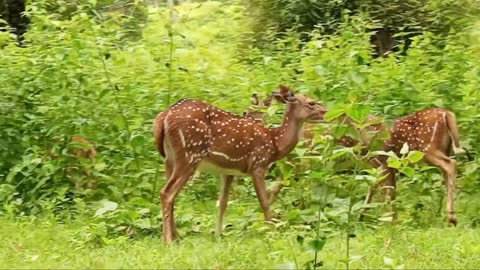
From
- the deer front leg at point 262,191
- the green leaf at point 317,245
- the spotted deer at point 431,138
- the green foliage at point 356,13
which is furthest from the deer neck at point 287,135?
the green foliage at point 356,13

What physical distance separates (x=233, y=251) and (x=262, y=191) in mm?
1695

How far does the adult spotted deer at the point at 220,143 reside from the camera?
7.54 m

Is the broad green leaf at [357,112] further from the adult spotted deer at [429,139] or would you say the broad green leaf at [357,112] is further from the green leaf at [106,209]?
the adult spotted deer at [429,139]

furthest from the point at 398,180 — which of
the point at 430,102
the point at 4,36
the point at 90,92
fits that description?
the point at 4,36

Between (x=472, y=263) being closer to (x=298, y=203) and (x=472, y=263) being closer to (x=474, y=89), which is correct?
(x=298, y=203)

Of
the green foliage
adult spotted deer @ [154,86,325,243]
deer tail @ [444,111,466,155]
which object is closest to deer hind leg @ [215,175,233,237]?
adult spotted deer @ [154,86,325,243]

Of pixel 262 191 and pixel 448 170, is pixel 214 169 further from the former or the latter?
pixel 448 170

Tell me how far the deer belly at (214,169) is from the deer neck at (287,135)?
16.8 inches

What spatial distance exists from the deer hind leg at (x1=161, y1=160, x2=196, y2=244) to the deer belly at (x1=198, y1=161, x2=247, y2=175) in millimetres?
150

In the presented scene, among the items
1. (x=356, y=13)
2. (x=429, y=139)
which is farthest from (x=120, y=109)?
(x=356, y=13)

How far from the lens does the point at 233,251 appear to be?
6246mm

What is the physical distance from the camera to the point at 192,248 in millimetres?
6672

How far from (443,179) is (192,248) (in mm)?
3250

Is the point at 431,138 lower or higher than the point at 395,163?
lower
